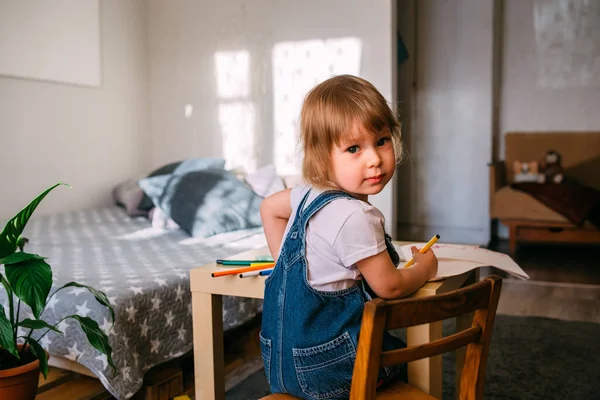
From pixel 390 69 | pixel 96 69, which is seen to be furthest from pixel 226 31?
pixel 390 69

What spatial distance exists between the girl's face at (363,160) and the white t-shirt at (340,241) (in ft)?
0.15

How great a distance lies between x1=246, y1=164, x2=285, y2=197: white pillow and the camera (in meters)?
3.45

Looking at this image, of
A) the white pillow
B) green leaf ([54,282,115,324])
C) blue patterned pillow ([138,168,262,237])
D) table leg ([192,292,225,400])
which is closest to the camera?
table leg ([192,292,225,400])

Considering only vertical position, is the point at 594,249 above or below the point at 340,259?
below

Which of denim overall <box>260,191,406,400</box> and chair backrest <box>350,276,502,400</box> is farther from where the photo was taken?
denim overall <box>260,191,406,400</box>

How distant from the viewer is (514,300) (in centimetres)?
337

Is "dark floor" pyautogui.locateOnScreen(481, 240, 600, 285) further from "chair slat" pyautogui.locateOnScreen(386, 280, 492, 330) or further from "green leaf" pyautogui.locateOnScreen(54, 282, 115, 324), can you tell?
"chair slat" pyautogui.locateOnScreen(386, 280, 492, 330)

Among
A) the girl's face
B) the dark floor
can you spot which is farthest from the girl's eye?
the dark floor

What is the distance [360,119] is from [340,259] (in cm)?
25

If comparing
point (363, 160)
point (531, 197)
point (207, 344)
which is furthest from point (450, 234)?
point (363, 160)

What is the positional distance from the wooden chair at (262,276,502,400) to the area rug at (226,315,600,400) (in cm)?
114

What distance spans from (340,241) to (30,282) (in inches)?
29.6

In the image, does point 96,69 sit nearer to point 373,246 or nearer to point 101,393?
point 101,393

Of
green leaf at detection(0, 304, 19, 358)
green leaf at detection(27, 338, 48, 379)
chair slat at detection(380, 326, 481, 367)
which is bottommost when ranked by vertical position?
green leaf at detection(27, 338, 48, 379)
